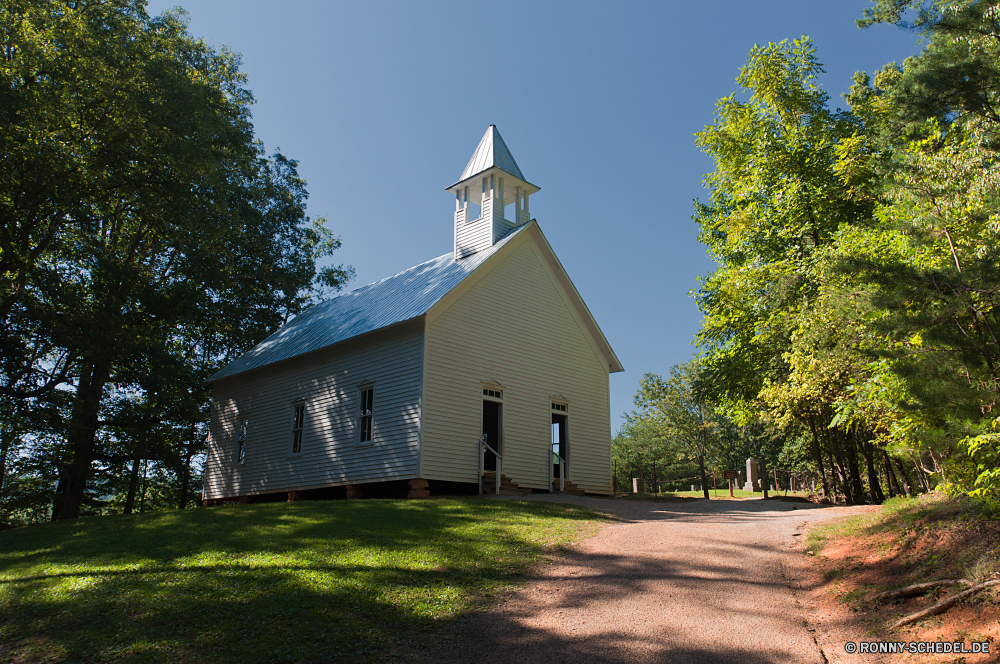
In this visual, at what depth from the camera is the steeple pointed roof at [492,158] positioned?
68.8 ft

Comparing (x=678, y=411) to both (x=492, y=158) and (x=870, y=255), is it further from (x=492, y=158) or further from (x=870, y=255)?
(x=870, y=255)

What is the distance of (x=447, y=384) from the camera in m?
16.8

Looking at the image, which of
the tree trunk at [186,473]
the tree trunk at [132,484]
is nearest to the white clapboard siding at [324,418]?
the tree trunk at [186,473]

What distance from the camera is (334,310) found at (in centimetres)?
2367

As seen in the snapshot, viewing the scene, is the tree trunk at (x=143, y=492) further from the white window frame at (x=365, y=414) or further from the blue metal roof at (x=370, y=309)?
the white window frame at (x=365, y=414)

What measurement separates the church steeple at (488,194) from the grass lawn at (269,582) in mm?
9900

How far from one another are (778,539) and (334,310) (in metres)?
17.7

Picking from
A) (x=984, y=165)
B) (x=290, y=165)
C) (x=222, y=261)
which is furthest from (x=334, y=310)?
(x=984, y=165)

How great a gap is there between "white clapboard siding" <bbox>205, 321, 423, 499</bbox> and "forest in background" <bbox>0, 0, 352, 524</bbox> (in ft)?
7.94

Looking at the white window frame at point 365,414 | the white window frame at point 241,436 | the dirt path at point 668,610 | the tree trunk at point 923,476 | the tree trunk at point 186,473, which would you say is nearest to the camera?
the dirt path at point 668,610

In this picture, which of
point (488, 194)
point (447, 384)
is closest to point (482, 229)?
point (488, 194)

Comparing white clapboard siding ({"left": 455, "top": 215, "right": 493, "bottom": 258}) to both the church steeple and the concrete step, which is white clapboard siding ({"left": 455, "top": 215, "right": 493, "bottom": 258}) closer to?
the church steeple

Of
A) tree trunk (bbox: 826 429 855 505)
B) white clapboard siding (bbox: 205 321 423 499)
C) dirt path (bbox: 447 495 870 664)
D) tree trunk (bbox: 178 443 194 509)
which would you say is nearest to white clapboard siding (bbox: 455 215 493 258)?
white clapboard siding (bbox: 205 321 423 499)

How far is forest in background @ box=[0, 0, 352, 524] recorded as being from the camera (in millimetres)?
17875
